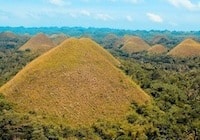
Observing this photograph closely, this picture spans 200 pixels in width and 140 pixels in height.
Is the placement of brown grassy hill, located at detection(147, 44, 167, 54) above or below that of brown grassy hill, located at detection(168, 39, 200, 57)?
below

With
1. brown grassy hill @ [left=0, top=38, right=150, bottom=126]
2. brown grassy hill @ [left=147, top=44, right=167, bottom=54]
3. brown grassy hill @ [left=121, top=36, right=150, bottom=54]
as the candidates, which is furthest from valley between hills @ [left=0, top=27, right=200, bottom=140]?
brown grassy hill @ [left=121, top=36, right=150, bottom=54]

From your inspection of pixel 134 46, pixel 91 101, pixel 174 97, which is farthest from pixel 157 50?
pixel 91 101

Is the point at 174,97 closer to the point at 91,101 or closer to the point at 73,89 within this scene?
the point at 91,101

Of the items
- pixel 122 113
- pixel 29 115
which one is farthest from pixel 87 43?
pixel 29 115

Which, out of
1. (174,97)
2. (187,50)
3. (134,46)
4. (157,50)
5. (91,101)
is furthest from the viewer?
(134,46)

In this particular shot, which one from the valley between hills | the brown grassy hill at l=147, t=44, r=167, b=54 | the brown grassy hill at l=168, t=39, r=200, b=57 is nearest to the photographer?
the valley between hills

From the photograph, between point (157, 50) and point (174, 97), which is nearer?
A: point (174, 97)

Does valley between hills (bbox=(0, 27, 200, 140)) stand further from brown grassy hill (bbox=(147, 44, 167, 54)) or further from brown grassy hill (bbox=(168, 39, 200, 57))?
brown grassy hill (bbox=(147, 44, 167, 54))

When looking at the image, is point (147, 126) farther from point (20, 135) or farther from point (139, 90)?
point (20, 135)

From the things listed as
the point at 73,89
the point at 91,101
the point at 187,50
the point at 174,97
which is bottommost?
the point at 174,97
